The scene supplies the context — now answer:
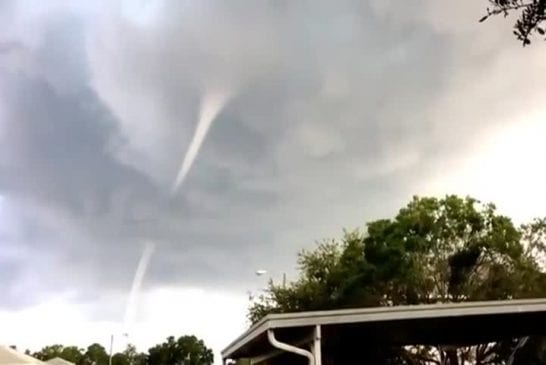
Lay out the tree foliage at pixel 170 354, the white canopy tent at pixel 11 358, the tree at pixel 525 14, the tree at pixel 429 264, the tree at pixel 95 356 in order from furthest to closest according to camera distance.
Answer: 1. the tree at pixel 95 356
2. the tree foliage at pixel 170 354
3. the tree at pixel 429 264
4. the white canopy tent at pixel 11 358
5. the tree at pixel 525 14

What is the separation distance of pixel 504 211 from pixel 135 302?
15.3m

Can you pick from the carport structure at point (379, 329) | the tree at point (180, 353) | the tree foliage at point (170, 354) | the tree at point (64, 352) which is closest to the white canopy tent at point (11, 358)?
the carport structure at point (379, 329)

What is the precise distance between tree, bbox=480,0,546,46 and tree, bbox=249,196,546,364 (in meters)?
19.4

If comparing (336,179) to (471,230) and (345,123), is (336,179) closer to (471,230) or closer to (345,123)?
(345,123)

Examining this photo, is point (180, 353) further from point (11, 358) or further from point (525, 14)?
point (525, 14)

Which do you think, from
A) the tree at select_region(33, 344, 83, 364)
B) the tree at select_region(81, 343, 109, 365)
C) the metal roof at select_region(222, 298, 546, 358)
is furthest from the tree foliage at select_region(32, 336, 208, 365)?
the metal roof at select_region(222, 298, 546, 358)

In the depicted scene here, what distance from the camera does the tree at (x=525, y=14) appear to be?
2.60 m

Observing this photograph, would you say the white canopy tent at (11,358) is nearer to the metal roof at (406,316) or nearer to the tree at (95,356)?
the metal roof at (406,316)

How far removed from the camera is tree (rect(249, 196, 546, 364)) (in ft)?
72.6

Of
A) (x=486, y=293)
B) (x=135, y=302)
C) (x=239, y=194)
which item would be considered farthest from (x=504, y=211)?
Result: (x=135, y=302)

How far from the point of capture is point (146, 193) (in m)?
17.1

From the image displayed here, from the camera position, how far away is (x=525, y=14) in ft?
8.65

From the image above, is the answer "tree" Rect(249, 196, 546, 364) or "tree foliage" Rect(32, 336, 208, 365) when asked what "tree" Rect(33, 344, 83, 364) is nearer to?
"tree foliage" Rect(32, 336, 208, 365)

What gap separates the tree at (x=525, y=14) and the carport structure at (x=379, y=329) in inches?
226
